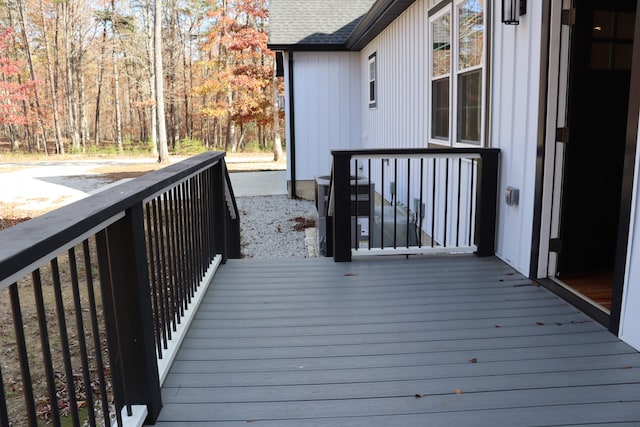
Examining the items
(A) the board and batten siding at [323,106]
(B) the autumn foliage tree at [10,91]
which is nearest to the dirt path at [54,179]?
(B) the autumn foliage tree at [10,91]

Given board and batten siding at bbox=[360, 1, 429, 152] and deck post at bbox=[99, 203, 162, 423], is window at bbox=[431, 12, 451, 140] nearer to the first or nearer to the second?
board and batten siding at bbox=[360, 1, 429, 152]

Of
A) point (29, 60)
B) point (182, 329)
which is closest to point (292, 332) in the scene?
point (182, 329)

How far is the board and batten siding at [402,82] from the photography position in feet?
21.1

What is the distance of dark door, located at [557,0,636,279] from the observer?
3.46 meters

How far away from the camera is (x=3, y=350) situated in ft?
14.4

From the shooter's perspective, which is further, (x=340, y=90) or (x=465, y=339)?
(x=340, y=90)

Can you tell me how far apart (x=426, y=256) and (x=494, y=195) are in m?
0.76

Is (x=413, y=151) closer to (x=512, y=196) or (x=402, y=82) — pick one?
(x=512, y=196)

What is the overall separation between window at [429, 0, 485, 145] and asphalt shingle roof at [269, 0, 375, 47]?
495 cm

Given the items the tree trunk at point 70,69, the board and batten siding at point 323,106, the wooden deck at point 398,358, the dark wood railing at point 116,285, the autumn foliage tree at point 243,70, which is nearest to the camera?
the dark wood railing at point 116,285

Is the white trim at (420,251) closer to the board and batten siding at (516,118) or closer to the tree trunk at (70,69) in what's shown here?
the board and batten siding at (516,118)

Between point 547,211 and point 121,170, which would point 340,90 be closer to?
point 547,211

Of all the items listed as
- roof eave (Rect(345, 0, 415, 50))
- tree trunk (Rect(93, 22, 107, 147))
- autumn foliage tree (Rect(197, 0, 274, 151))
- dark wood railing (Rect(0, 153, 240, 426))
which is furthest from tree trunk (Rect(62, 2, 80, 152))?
dark wood railing (Rect(0, 153, 240, 426))

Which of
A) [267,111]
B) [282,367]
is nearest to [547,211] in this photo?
[282,367]
